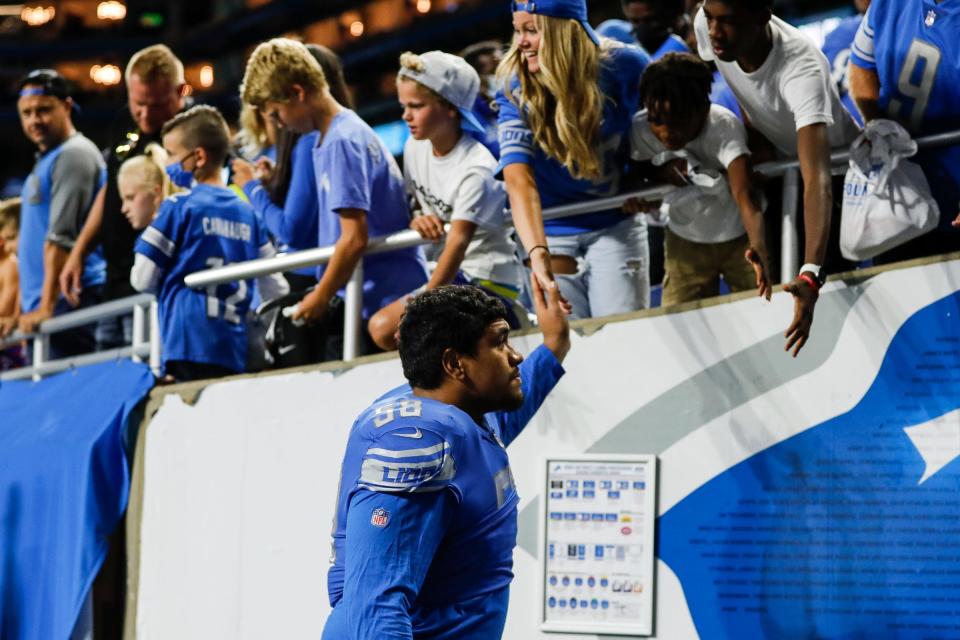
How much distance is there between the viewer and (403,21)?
33.7 meters

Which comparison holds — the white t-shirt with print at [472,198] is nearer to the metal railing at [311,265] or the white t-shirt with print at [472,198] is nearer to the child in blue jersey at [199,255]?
the metal railing at [311,265]

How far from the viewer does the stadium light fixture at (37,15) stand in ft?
129

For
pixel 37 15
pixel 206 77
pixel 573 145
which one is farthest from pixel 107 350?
pixel 37 15

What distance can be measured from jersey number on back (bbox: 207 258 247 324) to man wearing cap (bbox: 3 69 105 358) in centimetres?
172

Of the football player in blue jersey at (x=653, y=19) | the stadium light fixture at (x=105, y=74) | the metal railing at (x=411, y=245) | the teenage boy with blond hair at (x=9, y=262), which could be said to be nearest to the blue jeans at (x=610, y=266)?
the metal railing at (x=411, y=245)

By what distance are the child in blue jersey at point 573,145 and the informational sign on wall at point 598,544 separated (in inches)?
22.8

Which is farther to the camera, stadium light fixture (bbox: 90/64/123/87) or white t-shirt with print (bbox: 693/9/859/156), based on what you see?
stadium light fixture (bbox: 90/64/123/87)

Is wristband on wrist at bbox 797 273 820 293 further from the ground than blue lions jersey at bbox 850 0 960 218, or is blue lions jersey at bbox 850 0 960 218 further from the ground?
blue lions jersey at bbox 850 0 960 218

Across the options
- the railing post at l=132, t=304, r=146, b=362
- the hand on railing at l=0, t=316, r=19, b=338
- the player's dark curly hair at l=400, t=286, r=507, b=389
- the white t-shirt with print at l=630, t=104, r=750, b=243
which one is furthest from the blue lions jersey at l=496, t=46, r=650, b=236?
the hand on railing at l=0, t=316, r=19, b=338

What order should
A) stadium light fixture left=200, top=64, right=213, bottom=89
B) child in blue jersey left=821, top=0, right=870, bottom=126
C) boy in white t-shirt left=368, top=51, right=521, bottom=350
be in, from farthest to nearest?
stadium light fixture left=200, top=64, right=213, bottom=89 < child in blue jersey left=821, top=0, right=870, bottom=126 < boy in white t-shirt left=368, top=51, right=521, bottom=350

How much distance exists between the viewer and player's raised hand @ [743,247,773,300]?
12.9 ft

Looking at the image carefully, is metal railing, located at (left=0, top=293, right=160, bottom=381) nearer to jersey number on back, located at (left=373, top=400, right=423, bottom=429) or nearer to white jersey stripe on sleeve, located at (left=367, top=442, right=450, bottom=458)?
jersey number on back, located at (left=373, top=400, right=423, bottom=429)

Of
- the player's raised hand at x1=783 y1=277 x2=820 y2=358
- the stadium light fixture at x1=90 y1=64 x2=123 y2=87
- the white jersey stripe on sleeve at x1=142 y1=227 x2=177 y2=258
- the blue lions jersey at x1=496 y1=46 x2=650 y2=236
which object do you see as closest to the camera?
the player's raised hand at x1=783 y1=277 x2=820 y2=358

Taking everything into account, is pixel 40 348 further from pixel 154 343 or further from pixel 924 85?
pixel 924 85
